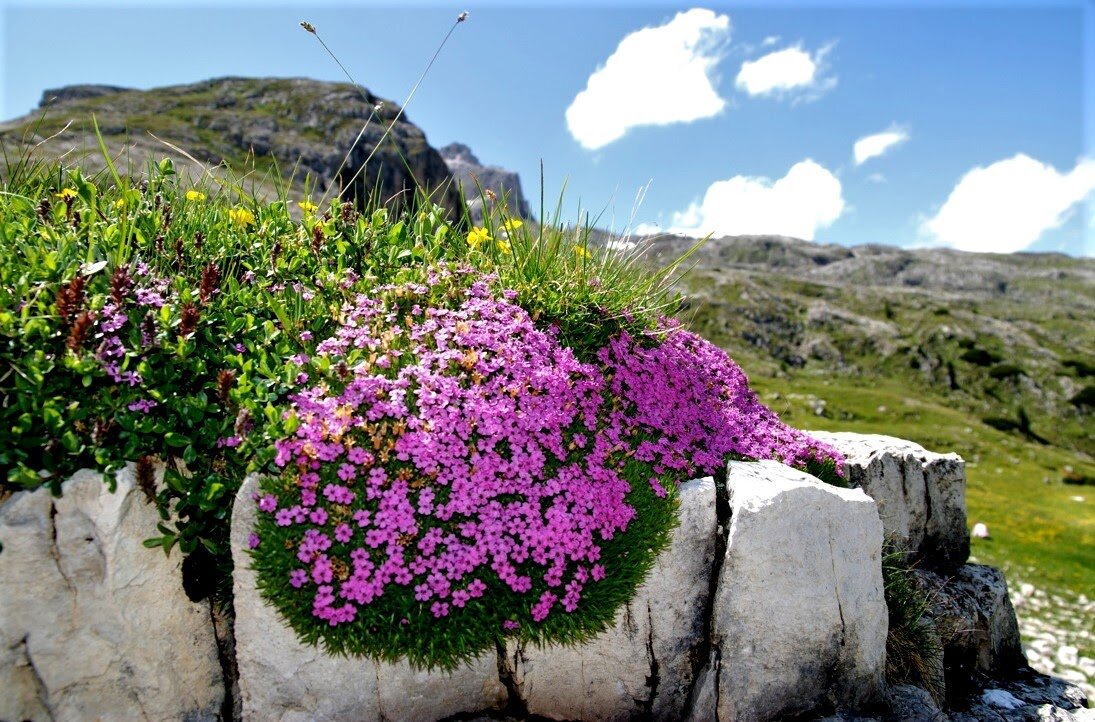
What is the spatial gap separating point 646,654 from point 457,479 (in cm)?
258

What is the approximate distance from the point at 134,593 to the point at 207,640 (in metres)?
0.76

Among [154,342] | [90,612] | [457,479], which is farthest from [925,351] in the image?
[90,612]

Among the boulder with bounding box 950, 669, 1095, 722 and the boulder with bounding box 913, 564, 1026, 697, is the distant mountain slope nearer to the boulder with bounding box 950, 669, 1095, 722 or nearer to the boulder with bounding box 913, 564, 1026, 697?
the boulder with bounding box 913, 564, 1026, 697

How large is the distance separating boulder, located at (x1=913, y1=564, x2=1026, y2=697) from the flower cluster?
187 inches

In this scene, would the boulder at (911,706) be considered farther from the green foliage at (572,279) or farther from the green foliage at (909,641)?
the green foliage at (572,279)

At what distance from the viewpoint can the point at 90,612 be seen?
5.48 m

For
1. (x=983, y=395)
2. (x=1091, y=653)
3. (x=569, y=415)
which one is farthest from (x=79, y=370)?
(x=983, y=395)

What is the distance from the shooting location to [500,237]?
9.62m

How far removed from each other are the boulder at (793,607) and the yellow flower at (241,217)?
676 cm

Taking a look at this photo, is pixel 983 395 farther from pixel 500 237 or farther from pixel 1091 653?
pixel 500 237

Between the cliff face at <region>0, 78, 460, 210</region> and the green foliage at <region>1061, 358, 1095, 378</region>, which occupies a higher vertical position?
the cliff face at <region>0, 78, 460, 210</region>

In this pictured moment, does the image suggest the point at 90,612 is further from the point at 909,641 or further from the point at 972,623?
the point at 972,623

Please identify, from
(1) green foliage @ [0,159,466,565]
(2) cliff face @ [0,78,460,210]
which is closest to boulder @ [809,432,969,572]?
(1) green foliage @ [0,159,466,565]

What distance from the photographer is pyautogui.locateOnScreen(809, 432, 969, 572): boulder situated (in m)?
9.58
